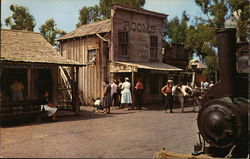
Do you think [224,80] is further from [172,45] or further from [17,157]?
[172,45]

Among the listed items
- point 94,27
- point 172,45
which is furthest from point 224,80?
point 172,45

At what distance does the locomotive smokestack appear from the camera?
5.89 meters

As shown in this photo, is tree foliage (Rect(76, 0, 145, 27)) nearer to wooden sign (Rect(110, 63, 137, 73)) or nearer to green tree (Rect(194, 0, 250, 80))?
green tree (Rect(194, 0, 250, 80))

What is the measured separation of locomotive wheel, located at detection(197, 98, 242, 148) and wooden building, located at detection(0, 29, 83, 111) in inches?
337

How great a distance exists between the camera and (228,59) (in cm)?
592

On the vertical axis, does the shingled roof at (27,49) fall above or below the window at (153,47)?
below

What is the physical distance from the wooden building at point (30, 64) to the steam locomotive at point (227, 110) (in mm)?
8593

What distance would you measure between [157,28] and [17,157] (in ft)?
55.6

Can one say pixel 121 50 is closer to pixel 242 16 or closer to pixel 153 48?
pixel 153 48

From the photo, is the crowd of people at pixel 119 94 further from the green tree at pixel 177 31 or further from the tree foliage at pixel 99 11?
the green tree at pixel 177 31

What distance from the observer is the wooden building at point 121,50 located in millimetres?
Answer: 18938

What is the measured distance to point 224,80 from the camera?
5965mm

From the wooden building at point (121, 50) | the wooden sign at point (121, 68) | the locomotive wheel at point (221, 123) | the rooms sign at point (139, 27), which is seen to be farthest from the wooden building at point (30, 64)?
the locomotive wheel at point (221, 123)

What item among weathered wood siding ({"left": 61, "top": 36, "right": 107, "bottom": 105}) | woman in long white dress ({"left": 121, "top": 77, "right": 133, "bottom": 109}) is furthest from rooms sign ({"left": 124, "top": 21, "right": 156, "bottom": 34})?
woman in long white dress ({"left": 121, "top": 77, "right": 133, "bottom": 109})
